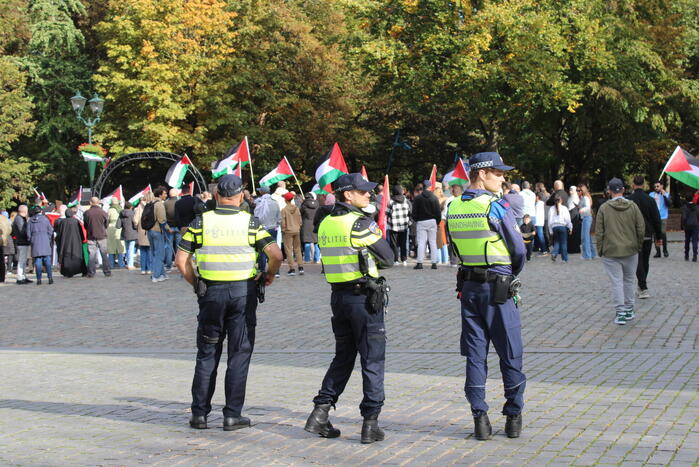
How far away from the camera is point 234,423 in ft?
22.4

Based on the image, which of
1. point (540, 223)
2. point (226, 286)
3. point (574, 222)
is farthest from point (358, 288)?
point (574, 222)

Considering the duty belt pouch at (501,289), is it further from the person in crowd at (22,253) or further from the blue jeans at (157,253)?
the person in crowd at (22,253)

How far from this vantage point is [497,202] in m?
6.46

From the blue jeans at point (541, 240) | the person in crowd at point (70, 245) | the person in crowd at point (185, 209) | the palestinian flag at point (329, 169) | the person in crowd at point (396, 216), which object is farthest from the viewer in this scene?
the blue jeans at point (541, 240)

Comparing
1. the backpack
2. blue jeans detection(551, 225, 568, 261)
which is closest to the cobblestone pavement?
the backpack

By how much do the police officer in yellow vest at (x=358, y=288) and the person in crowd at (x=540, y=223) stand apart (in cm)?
1654

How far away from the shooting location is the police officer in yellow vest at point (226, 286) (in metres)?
6.84

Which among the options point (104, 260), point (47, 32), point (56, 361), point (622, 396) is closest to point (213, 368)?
point (622, 396)

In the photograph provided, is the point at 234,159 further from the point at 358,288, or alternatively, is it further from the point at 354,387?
the point at 358,288

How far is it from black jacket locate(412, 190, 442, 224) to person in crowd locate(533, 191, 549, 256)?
3.66 meters

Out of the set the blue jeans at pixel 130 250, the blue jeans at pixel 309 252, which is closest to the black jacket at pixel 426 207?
the blue jeans at pixel 309 252

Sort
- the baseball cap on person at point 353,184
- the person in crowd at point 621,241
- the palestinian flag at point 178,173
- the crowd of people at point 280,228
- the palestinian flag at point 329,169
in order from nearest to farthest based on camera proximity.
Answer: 1. the baseball cap on person at point 353,184
2. the person in crowd at point 621,241
3. the crowd of people at point 280,228
4. the palestinian flag at point 329,169
5. the palestinian flag at point 178,173

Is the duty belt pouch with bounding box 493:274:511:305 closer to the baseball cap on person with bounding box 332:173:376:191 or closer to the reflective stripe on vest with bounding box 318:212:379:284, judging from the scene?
the reflective stripe on vest with bounding box 318:212:379:284

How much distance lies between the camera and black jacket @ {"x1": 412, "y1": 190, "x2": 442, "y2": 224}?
19.8m
